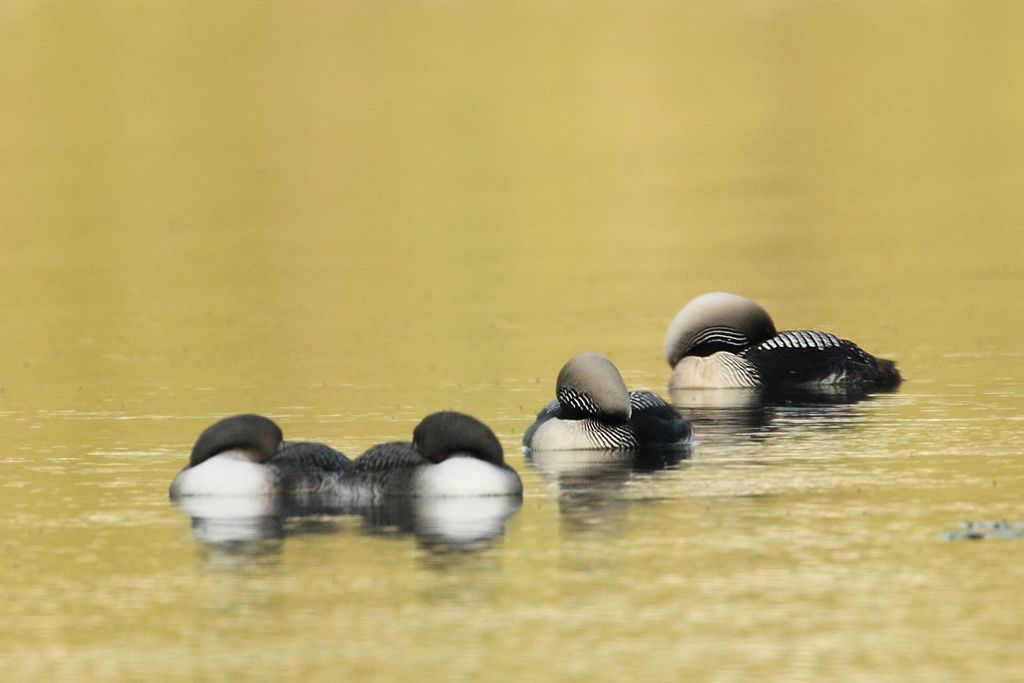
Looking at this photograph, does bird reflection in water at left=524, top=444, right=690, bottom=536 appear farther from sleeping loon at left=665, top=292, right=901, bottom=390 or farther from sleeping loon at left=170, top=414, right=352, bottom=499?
sleeping loon at left=665, top=292, right=901, bottom=390

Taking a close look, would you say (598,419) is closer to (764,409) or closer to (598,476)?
(598,476)

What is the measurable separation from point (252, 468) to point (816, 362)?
784cm

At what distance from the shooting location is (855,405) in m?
21.7

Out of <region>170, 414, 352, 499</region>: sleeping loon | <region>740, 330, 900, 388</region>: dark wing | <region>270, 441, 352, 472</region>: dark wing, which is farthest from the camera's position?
<region>740, 330, 900, 388</region>: dark wing

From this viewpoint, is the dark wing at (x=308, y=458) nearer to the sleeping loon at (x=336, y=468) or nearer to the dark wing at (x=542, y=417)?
the sleeping loon at (x=336, y=468)

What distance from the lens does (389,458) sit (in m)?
16.5

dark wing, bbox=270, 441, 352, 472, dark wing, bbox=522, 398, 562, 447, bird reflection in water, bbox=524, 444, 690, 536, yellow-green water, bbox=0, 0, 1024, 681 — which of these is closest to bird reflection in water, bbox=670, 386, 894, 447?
yellow-green water, bbox=0, 0, 1024, 681

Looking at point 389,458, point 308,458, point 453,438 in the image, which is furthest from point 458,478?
point 308,458

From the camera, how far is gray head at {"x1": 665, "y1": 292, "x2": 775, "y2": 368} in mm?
23672

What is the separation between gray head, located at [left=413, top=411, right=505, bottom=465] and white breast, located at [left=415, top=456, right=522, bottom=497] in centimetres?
5

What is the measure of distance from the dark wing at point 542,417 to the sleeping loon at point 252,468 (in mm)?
2666

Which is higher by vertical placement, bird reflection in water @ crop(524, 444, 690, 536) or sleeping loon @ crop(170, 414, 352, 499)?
sleeping loon @ crop(170, 414, 352, 499)

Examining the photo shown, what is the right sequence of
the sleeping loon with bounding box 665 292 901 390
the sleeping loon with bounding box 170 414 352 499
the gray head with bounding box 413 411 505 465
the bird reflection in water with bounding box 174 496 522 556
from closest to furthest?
the bird reflection in water with bounding box 174 496 522 556 → the gray head with bounding box 413 411 505 465 → the sleeping loon with bounding box 170 414 352 499 → the sleeping loon with bounding box 665 292 901 390

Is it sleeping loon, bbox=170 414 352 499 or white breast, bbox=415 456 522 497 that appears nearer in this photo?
white breast, bbox=415 456 522 497
